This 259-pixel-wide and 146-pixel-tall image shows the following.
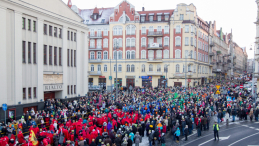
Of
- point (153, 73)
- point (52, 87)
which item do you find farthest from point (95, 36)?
point (52, 87)

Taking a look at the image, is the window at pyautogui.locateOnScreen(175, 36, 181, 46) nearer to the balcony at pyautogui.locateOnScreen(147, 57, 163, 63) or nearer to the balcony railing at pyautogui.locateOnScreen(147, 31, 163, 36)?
the balcony railing at pyautogui.locateOnScreen(147, 31, 163, 36)

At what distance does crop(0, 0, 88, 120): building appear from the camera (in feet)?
81.0

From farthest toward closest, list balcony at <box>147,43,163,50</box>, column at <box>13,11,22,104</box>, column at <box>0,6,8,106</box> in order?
balcony at <box>147,43,163,50</box> → column at <box>13,11,22,104</box> → column at <box>0,6,8,106</box>

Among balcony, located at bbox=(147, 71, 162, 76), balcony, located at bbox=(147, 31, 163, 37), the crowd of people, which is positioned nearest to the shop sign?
the crowd of people

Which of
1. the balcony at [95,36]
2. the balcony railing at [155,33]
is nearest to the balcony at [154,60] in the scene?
the balcony railing at [155,33]

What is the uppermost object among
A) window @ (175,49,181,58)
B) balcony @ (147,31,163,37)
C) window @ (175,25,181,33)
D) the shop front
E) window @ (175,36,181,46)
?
window @ (175,25,181,33)

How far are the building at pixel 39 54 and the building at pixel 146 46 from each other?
21278mm

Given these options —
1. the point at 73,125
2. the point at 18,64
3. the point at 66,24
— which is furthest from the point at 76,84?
the point at 73,125

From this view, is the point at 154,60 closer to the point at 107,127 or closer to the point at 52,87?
the point at 52,87

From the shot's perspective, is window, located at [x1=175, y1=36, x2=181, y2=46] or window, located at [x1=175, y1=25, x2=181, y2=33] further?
window, located at [x1=175, y1=36, x2=181, y2=46]

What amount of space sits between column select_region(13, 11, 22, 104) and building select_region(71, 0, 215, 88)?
30.9m

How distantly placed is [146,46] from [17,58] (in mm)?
35812

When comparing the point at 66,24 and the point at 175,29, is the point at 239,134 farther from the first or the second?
the point at 175,29

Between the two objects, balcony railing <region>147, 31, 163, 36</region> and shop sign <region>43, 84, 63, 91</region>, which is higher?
balcony railing <region>147, 31, 163, 36</region>
